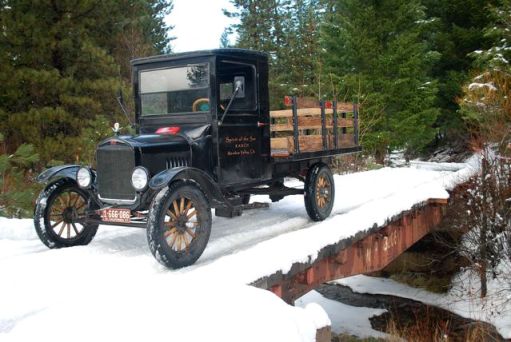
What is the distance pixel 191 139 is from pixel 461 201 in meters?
7.69

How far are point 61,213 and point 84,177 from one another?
0.60 m

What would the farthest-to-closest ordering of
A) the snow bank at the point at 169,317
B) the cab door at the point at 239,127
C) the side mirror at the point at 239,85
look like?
1. the cab door at the point at 239,127
2. the side mirror at the point at 239,85
3. the snow bank at the point at 169,317

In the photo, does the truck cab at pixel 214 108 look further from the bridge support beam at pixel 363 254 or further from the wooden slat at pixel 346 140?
the wooden slat at pixel 346 140

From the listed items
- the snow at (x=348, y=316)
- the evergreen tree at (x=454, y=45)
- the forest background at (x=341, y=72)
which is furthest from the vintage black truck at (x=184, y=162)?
the evergreen tree at (x=454, y=45)

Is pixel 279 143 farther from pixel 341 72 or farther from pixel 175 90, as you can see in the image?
pixel 341 72

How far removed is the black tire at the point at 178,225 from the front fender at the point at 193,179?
0.10 m

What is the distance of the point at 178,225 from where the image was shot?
200 inches

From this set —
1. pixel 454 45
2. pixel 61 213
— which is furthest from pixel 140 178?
pixel 454 45

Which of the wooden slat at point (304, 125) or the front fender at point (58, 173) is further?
the wooden slat at point (304, 125)

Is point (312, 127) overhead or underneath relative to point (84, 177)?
overhead

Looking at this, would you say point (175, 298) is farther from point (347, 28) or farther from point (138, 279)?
point (347, 28)

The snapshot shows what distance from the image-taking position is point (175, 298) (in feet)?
12.5

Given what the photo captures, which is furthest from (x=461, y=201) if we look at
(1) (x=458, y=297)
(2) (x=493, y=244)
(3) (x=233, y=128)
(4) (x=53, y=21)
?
(4) (x=53, y=21)

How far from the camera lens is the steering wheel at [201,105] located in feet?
19.9
